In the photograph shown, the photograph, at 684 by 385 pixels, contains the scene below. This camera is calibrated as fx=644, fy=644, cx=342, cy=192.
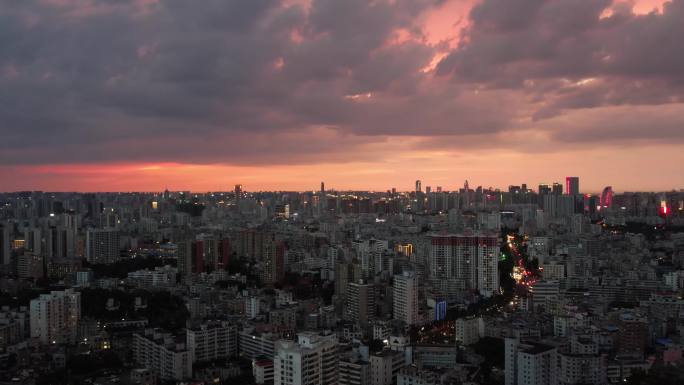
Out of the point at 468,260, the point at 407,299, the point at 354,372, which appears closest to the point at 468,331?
the point at 407,299

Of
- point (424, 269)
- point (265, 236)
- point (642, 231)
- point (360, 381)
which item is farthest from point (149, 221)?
point (360, 381)

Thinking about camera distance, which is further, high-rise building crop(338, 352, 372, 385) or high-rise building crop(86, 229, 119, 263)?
high-rise building crop(86, 229, 119, 263)

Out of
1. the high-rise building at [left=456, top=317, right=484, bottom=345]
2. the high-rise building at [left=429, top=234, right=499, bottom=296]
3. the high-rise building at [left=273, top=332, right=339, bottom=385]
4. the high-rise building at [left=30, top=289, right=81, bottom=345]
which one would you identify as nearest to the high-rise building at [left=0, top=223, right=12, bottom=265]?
the high-rise building at [left=30, top=289, right=81, bottom=345]

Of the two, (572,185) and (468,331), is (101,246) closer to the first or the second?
(468,331)

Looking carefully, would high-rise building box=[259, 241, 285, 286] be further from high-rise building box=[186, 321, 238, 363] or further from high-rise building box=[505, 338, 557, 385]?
high-rise building box=[505, 338, 557, 385]

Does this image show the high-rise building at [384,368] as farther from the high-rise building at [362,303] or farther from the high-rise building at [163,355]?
the high-rise building at [362,303]

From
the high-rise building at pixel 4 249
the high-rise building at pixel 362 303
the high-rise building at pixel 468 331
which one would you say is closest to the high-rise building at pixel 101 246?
the high-rise building at pixel 4 249
